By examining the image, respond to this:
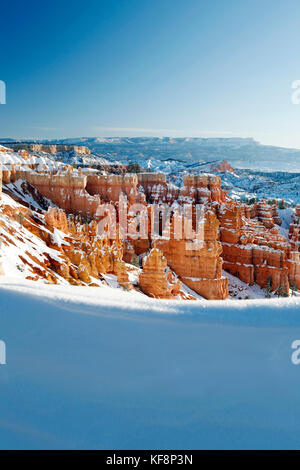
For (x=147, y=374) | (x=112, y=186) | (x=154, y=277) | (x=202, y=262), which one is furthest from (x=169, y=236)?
(x=147, y=374)

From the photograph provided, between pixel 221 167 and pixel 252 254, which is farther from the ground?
pixel 221 167

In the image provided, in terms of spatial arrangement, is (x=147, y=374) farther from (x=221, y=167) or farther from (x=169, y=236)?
(x=221, y=167)

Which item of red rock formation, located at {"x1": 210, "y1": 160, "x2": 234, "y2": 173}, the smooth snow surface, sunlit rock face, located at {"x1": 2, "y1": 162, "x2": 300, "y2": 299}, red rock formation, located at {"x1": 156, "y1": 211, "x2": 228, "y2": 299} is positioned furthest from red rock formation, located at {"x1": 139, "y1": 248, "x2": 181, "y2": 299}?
red rock formation, located at {"x1": 210, "y1": 160, "x2": 234, "y2": 173}

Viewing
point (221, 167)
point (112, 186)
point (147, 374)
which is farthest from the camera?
point (221, 167)

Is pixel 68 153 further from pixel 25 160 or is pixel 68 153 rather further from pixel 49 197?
pixel 49 197

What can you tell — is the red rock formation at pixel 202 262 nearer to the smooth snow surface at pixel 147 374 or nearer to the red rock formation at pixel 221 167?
the smooth snow surface at pixel 147 374

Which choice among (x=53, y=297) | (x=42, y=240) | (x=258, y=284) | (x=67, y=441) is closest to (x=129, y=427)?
(x=67, y=441)

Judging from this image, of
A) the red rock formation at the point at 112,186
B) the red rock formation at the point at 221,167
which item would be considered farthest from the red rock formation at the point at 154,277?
the red rock formation at the point at 221,167

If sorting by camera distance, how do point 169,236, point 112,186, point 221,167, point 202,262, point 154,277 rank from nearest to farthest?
1. point 154,277
2. point 202,262
3. point 169,236
4. point 112,186
5. point 221,167

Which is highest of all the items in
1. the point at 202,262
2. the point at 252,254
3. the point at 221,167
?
the point at 221,167
